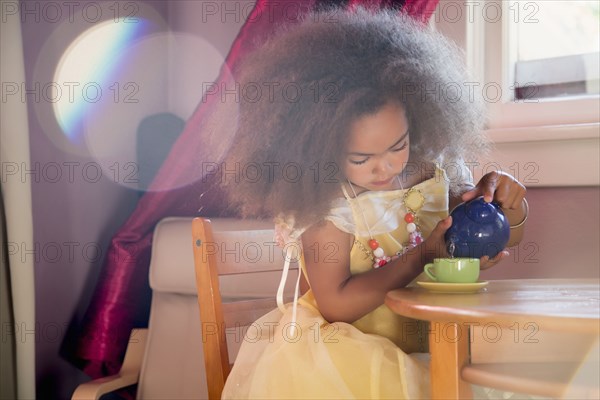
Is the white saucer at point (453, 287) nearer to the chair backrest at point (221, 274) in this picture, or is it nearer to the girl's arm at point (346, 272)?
the girl's arm at point (346, 272)

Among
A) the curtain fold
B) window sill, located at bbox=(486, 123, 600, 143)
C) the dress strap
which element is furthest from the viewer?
the curtain fold

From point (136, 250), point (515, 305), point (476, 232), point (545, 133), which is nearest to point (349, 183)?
point (476, 232)

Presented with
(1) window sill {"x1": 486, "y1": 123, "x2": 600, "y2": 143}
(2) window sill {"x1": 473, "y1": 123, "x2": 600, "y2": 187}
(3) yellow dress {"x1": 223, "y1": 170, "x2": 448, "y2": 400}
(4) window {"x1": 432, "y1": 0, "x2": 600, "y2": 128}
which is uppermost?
(4) window {"x1": 432, "y1": 0, "x2": 600, "y2": 128}

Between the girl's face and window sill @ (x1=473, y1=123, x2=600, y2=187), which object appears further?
window sill @ (x1=473, y1=123, x2=600, y2=187)

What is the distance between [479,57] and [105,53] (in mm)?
1142

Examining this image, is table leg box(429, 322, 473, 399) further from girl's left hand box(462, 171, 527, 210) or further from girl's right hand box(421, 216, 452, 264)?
girl's left hand box(462, 171, 527, 210)

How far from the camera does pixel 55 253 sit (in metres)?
2.12

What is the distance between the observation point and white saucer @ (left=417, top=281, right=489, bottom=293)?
1.11m

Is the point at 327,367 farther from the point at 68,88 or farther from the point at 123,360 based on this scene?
the point at 68,88

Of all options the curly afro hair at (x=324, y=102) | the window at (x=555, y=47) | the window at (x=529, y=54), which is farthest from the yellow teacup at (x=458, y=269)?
the window at (x=555, y=47)

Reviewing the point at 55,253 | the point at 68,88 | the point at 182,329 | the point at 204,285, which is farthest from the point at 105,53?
the point at 204,285

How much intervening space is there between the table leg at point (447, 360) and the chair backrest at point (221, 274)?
0.55 m

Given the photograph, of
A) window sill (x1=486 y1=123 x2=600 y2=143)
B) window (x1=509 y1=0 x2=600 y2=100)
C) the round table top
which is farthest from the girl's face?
window (x1=509 y1=0 x2=600 y2=100)

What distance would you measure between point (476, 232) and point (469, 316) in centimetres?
30
